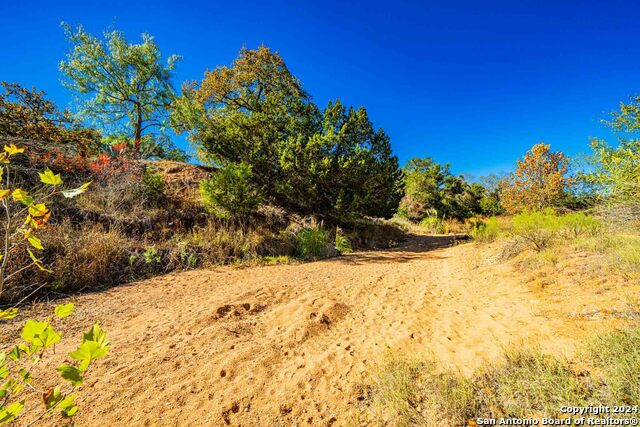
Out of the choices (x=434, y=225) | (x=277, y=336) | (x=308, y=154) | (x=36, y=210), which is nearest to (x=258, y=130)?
(x=308, y=154)

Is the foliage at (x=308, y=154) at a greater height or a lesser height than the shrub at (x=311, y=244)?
greater

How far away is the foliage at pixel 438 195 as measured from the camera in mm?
20062

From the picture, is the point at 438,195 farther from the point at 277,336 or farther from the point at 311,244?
the point at 277,336

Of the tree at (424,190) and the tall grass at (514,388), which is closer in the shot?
the tall grass at (514,388)

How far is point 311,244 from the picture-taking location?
8.74 meters

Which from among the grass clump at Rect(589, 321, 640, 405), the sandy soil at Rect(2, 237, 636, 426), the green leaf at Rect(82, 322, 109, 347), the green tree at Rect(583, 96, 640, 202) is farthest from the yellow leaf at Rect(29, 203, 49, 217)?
the green tree at Rect(583, 96, 640, 202)

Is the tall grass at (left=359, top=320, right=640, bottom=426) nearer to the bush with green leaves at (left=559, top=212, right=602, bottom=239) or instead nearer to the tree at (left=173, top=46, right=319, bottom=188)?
the bush with green leaves at (left=559, top=212, right=602, bottom=239)

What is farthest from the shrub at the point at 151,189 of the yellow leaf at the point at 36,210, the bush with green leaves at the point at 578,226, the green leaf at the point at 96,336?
the bush with green leaves at the point at 578,226

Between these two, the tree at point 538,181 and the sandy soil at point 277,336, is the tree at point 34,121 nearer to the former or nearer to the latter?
the sandy soil at point 277,336

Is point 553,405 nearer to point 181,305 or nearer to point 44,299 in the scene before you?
point 181,305

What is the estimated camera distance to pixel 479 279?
543cm

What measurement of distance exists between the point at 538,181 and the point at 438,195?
603cm

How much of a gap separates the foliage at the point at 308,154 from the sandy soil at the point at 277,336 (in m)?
5.54

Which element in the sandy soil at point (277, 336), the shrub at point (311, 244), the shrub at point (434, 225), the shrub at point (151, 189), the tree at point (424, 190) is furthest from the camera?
the tree at point (424, 190)
